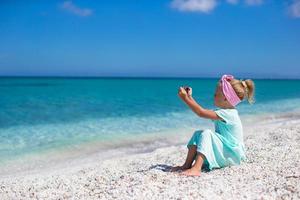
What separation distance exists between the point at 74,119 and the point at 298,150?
36.6 feet

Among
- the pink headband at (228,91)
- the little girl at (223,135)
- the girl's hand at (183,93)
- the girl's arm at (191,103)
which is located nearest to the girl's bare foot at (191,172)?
the little girl at (223,135)

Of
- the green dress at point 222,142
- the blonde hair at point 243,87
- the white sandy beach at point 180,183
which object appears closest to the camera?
the white sandy beach at point 180,183

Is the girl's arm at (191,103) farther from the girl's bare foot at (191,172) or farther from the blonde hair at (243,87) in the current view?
the girl's bare foot at (191,172)

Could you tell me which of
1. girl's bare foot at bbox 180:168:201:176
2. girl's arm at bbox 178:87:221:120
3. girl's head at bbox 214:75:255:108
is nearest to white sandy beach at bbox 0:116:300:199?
girl's bare foot at bbox 180:168:201:176

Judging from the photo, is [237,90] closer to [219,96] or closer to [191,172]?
[219,96]

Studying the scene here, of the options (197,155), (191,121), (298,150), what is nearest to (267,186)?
(197,155)

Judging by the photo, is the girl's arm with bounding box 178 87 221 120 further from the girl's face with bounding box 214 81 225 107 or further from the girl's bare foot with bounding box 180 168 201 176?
the girl's bare foot with bounding box 180 168 201 176

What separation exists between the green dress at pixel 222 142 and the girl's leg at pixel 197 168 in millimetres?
64

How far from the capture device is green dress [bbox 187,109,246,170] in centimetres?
546

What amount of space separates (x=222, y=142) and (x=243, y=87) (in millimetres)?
782

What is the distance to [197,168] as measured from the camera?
17.5 feet

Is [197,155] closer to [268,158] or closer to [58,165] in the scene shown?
[268,158]

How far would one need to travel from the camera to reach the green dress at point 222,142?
546cm

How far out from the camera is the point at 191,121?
15414mm
